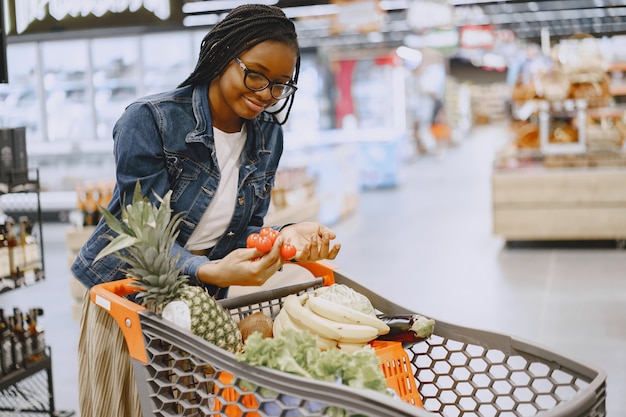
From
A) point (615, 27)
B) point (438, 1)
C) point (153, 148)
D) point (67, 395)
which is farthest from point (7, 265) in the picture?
point (615, 27)

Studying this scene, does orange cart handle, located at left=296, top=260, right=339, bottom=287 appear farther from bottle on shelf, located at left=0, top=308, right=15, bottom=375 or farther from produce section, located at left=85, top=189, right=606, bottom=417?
bottle on shelf, located at left=0, top=308, right=15, bottom=375

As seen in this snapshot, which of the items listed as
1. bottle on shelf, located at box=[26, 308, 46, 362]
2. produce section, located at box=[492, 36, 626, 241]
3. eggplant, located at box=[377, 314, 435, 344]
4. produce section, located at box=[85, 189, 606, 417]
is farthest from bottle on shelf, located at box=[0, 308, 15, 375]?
produce section, located at box=[492, 36, 626, 241]

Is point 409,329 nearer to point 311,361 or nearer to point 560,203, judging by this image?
point 311,361

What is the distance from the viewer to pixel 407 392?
5.73ft

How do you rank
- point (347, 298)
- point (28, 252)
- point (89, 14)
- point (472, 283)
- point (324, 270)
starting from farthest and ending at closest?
point (472, 283), point (89, 14), point (28, 252), point (324, 270), point (347, 298)

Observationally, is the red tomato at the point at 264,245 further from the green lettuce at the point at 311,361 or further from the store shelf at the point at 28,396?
the store shelf at the point at 28,396

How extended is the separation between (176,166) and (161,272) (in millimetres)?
374

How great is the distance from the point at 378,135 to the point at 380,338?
509 inches

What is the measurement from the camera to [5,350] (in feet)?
10.8

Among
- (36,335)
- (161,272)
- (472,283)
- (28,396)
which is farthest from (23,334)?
(472,283)

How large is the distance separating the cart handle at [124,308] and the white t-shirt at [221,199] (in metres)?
0.23

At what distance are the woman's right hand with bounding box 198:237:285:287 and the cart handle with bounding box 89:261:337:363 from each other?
0.57 feet

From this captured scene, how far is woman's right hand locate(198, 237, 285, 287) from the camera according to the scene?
5.22 ft

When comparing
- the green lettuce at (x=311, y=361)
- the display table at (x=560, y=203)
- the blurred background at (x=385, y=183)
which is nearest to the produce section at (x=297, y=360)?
the green lettuce at (x=311, y=361)
